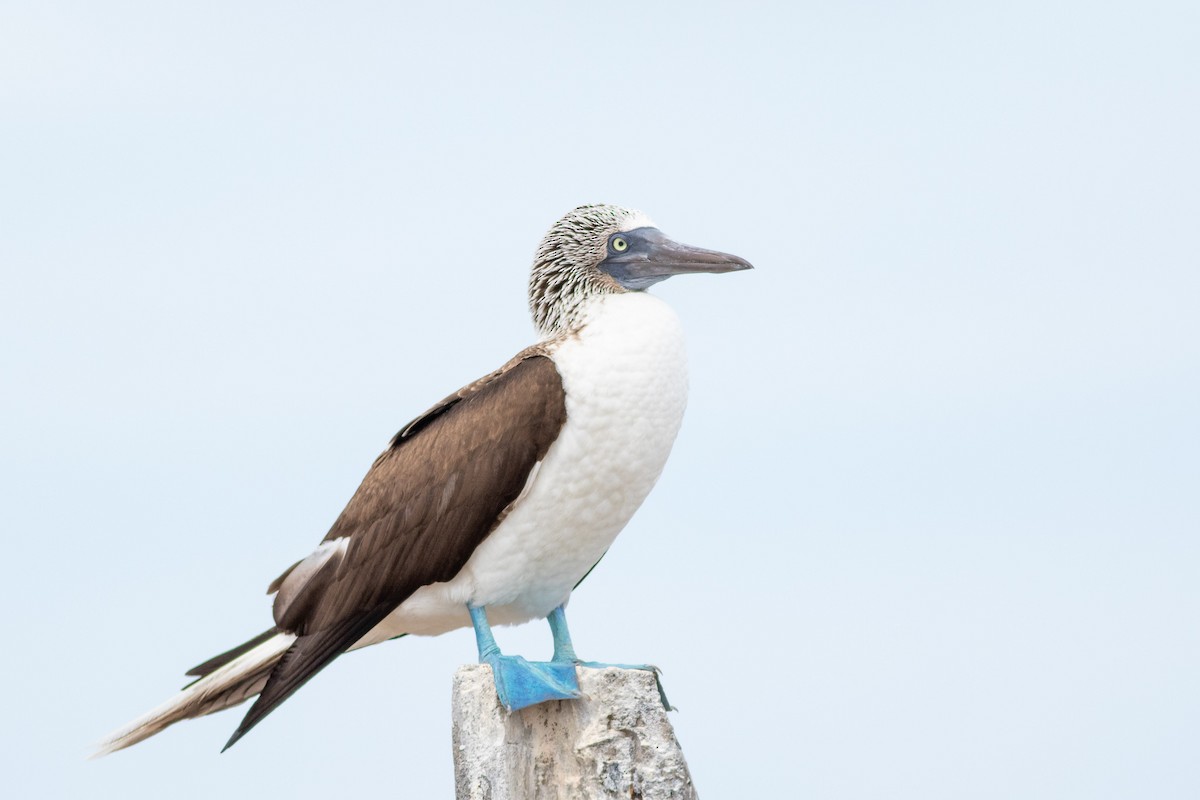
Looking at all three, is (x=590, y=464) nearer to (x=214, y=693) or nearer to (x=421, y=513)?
(x=421, y=513)

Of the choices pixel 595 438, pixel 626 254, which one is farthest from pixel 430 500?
pixel 626 254

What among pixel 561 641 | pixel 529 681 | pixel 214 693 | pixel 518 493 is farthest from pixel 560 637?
pixel 214 693

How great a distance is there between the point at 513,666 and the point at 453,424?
1.22 metres

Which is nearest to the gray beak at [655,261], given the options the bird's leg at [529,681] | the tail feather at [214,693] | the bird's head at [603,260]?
the bird's head at [603,260]

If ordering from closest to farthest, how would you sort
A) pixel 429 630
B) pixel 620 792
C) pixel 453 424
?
pixel 620 792
pixel 453 424
pixel 429 630

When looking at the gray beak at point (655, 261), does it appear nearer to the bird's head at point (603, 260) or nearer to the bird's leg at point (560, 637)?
the bird's head at point (603, 260)

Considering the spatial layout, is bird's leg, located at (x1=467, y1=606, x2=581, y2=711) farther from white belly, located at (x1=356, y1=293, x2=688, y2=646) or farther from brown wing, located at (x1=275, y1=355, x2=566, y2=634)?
brown wing, located at (x1=275, y1=355, x2=566, y2=634)

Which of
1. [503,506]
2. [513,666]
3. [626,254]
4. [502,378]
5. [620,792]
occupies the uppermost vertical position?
[626,254]

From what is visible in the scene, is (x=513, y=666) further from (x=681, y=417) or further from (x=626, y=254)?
(x=626, y=254)

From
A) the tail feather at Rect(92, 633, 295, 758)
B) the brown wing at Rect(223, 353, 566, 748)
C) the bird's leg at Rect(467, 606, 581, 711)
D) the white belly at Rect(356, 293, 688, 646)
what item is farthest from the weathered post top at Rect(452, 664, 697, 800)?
the tail feather at Rect(92, 633, 295, 758)

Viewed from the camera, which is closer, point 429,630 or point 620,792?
point 620,792

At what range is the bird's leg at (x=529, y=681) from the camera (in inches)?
297

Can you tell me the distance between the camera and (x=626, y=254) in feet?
27.2

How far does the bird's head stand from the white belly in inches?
7.9
